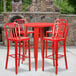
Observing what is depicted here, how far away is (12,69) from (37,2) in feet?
18.0

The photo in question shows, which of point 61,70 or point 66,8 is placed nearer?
point 61,70

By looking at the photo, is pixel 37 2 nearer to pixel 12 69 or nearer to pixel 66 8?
pixel 12 69

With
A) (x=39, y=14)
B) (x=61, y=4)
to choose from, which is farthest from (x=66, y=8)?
(x=39, y=14)

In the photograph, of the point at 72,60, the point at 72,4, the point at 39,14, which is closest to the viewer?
the point at 72,60

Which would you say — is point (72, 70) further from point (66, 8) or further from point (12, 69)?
point (66, 8)

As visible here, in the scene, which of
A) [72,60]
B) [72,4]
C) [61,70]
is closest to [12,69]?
[61,70]

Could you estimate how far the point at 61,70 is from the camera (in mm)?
4285

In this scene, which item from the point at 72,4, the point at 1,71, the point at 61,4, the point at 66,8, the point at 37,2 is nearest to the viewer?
the point at 1,71

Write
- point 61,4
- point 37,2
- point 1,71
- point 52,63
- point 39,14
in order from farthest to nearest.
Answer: point 61,4 < point 37,2 < point 39,14 < point 52,63 < point 1,71

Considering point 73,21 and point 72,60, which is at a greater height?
point 73,21

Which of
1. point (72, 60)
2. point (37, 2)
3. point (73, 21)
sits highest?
point (37, 2)

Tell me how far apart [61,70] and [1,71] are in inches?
51.6

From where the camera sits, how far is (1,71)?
421cm

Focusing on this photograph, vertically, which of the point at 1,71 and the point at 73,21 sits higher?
the point at 73,21
